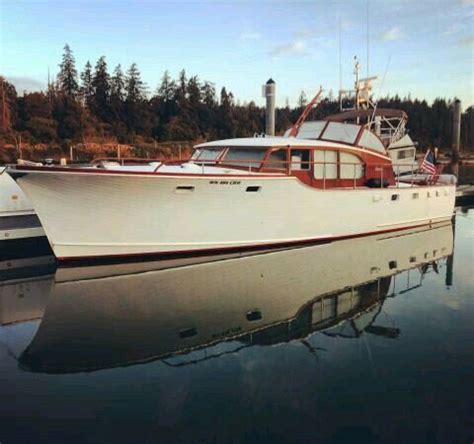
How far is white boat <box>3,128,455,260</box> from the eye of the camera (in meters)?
9.07

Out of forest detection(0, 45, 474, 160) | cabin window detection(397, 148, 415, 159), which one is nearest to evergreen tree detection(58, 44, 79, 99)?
forest detection(0, 45, 474, 160)

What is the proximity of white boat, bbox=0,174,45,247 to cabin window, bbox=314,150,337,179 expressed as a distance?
7303 mm

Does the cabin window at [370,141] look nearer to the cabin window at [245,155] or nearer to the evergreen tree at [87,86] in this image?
the cabin window at [245,155]

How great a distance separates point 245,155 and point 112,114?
48075 mm

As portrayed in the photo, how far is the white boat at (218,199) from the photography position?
9070mm

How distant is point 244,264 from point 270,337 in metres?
3.95

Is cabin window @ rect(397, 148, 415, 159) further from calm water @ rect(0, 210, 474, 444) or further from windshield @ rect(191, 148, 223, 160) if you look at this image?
calm water @ rect(0, 210, 474, 444)

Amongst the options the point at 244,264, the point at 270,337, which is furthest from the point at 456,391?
the point at 244,264

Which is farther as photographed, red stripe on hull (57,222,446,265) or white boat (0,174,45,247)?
white boat (0,174,45,247)

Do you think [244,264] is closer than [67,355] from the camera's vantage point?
No

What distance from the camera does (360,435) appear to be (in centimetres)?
395

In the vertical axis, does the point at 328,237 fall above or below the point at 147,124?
below

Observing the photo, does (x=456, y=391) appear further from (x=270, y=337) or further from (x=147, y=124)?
(x=147, y=124)

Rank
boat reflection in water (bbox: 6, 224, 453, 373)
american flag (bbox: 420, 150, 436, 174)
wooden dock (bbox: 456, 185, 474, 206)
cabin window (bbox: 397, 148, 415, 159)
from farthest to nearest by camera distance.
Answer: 1. cabin window (bbox: 397, 148, 415, 159)
2. wooden dock (bbox: 456, 185, 474, 206)
3. american flag (bbox: 420, 150, 436, 174)
4. boat reflection in water (bbox: 6, 224, 453, 373)
